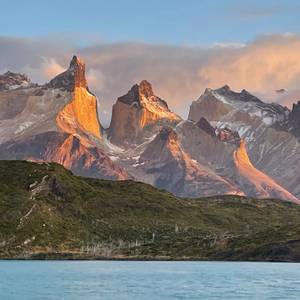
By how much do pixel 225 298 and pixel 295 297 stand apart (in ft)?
58.7

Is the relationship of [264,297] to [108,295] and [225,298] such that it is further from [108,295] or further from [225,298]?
[108,295]

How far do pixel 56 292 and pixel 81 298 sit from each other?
14374mm

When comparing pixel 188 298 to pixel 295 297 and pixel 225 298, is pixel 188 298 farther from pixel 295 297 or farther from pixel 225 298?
pixel 295 297

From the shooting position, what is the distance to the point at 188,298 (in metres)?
188

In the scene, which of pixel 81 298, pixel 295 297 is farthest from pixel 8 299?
pixel 295 297

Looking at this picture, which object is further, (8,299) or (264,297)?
(264,297)

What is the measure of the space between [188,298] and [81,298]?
24998 millimetres

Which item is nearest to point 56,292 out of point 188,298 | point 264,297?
point 188,298

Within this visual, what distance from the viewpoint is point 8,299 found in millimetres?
180250

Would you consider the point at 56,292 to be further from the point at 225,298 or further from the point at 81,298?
the point at 225,298

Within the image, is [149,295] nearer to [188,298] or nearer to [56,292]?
[188,298]

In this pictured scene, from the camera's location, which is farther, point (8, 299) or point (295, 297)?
point (295, 297)

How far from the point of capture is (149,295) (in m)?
194

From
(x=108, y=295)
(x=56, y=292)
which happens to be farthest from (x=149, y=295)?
(x=56, y=292)
